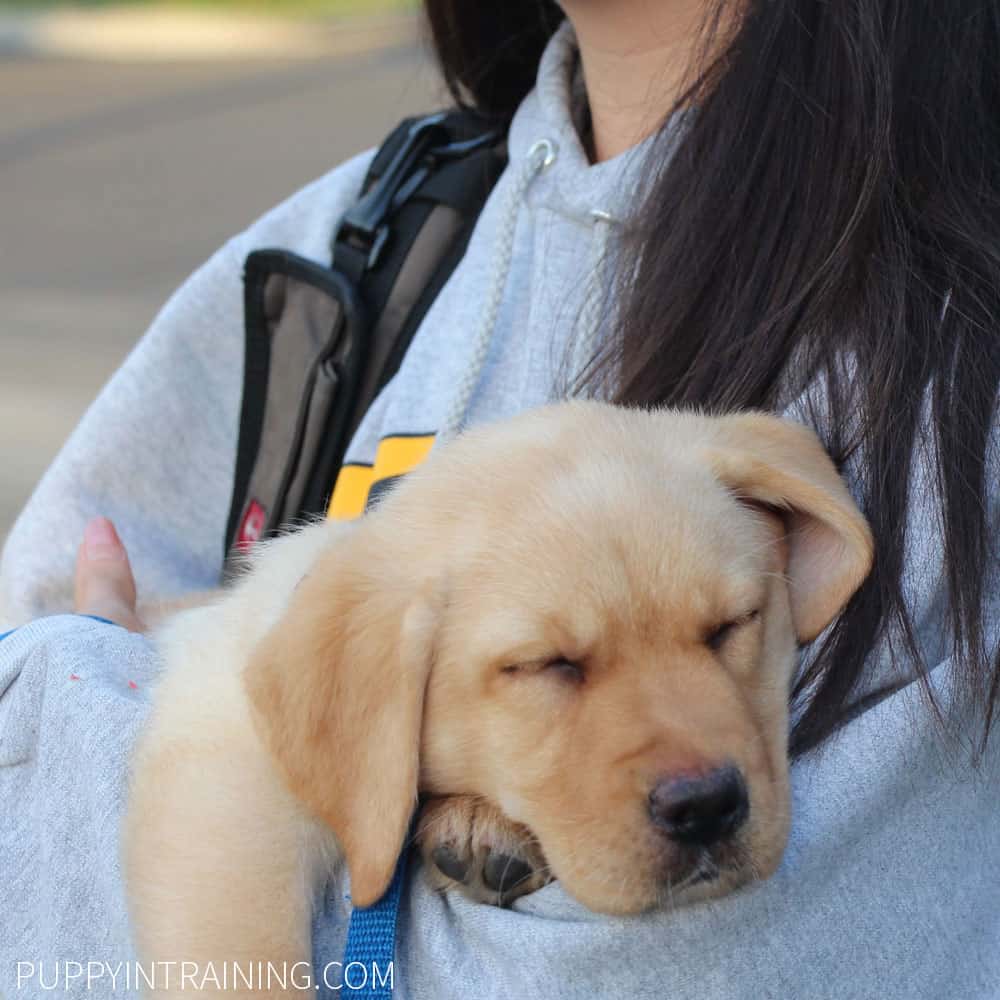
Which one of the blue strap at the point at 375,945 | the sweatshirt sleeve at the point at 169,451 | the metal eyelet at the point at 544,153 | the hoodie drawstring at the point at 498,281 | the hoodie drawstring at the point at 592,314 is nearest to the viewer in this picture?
the blue strap at the point at 375,945

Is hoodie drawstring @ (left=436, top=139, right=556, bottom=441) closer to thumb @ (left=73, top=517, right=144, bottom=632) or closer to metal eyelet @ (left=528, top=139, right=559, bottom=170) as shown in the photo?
metal eyelet @ (left=528, top=139, right=559, bottom=170)

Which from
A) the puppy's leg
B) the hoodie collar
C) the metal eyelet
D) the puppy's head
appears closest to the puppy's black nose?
the puppy's head

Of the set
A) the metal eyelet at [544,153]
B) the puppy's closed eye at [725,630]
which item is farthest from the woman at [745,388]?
the puppy's closed eye at [725,630]

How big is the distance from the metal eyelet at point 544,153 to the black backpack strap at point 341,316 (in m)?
0.19

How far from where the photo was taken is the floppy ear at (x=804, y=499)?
1.99m

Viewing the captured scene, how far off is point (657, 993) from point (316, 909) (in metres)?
0.49

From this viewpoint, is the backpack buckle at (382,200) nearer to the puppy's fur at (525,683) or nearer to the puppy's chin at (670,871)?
the puppy's fur at (525,683)

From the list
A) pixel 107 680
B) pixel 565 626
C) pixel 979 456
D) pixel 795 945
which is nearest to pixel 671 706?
pixel 565 626

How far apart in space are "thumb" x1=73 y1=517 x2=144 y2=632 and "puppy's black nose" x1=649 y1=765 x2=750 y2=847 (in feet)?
4.26

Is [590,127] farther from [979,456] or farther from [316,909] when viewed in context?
[316,909]

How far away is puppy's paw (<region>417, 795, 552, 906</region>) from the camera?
1963mm

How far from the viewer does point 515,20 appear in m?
3.31

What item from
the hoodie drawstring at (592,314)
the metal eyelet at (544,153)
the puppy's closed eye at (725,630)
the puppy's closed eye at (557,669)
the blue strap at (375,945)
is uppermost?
the metal eyelet at (544,153)

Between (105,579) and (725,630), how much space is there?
1304mm
